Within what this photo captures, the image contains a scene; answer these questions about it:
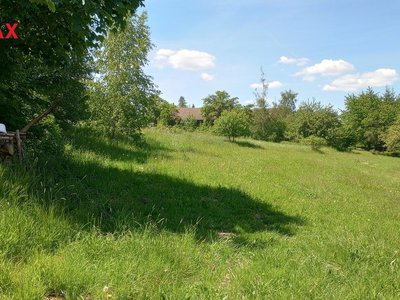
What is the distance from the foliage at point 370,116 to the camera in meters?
53.7

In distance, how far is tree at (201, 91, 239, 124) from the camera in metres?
68.6

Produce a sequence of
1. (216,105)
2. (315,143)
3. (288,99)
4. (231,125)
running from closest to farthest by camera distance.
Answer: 1. (231,125)
2. (315,143)
3. (216,105)
4. (288,99)

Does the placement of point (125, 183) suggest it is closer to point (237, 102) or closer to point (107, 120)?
point (107, 120)

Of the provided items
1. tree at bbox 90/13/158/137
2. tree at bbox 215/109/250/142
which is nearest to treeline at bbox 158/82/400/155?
tree at bbox 215/109/250/142

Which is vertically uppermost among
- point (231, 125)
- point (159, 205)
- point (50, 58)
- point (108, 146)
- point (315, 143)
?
point (50, 58)

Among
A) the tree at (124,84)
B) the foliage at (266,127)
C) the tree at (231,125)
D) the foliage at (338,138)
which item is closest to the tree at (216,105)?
the foliage at (266,127)

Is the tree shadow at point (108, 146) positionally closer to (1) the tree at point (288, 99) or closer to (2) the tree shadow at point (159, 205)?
(2) the tree shadow at point (159, 205)

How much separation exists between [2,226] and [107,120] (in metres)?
12.5

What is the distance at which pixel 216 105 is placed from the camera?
228 feet

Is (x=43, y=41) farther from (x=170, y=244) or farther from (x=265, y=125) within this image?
(x=265, y=125)

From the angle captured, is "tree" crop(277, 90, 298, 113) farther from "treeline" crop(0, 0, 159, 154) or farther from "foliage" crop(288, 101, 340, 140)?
"treeline" crop(0, 0, 159, 154)

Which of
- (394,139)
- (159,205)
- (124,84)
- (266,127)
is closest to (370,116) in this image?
(394,139)

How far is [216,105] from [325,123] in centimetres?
2645

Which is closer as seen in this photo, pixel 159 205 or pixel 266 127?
pixel 159 205
